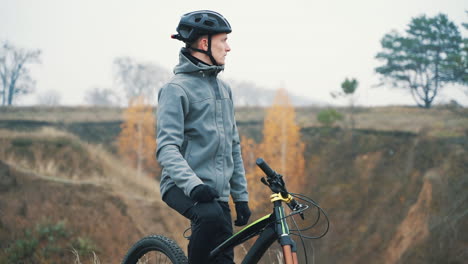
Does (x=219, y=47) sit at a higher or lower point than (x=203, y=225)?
higher

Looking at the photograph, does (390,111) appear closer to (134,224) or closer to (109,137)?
(109,137)

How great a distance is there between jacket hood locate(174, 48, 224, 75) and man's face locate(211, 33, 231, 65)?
0.19 ft

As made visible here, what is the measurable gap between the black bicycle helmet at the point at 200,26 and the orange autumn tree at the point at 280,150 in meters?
31.3

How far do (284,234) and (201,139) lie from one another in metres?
0.86

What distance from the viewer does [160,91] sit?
3.29 meters

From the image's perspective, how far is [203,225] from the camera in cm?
299

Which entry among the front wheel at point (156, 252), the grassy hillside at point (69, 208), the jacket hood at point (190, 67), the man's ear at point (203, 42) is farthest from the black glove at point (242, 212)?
the grassy hillside at point (69, 208)

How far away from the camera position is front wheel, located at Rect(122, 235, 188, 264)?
3441 millimetres

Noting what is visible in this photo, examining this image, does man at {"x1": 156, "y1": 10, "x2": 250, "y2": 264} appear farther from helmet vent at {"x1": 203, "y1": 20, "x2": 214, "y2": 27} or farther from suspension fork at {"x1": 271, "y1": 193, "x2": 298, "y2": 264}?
suspension fork at {"x1": 271, "y1": 193, "x2": 298, "y2": 264}

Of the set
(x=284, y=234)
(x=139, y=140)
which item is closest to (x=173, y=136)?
(x=284, y=234)

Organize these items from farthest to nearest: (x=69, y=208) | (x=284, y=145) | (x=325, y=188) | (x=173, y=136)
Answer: (x=284, y=145) → (x=325, y=188) → (x=69, y=208) → (x=173, y=136)

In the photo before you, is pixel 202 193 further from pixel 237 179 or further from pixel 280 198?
pixel 237 179

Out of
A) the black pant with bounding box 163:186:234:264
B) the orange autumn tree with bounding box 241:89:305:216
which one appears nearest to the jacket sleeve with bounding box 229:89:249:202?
the black pant with bounding box 163:186:234:264

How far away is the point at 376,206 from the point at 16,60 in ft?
124
